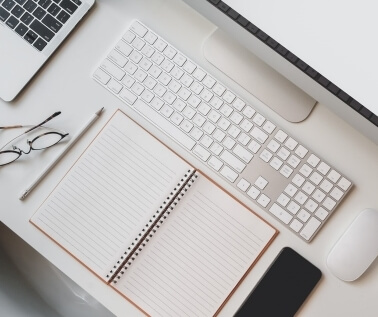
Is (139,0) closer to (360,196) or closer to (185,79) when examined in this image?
(185,79)

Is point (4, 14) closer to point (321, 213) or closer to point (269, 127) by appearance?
point (269, 127)

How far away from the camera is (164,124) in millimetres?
928

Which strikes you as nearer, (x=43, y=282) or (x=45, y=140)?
(x=45, y=140)

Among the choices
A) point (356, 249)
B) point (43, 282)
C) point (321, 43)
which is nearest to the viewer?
point (321, 43)

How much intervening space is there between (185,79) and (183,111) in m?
0.05

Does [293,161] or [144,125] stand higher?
[293,161]

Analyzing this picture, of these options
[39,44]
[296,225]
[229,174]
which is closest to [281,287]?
[296,225]

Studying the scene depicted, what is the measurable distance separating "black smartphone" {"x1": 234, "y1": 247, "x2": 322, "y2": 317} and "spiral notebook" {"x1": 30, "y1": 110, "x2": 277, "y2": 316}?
3cm

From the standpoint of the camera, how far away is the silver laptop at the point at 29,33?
0.92 m

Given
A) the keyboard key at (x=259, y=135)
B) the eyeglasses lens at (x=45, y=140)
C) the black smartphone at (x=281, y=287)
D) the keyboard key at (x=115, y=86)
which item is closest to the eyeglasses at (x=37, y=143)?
the eyeglasses lens at (x=45, y=140)

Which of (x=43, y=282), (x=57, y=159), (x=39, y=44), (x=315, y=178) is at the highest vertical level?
(x=315, y=178)

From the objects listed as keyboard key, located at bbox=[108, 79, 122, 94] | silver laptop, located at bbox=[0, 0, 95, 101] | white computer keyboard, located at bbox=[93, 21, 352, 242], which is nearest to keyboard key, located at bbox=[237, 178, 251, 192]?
white computer keyboard, located at bbox=[93, 21, 352, 242]

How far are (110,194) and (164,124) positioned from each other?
0.49 ft

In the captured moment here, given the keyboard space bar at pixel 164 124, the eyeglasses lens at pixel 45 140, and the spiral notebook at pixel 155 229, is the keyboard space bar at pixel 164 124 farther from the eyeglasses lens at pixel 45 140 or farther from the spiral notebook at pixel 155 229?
the eyeglasses lens at pixel 45 140
